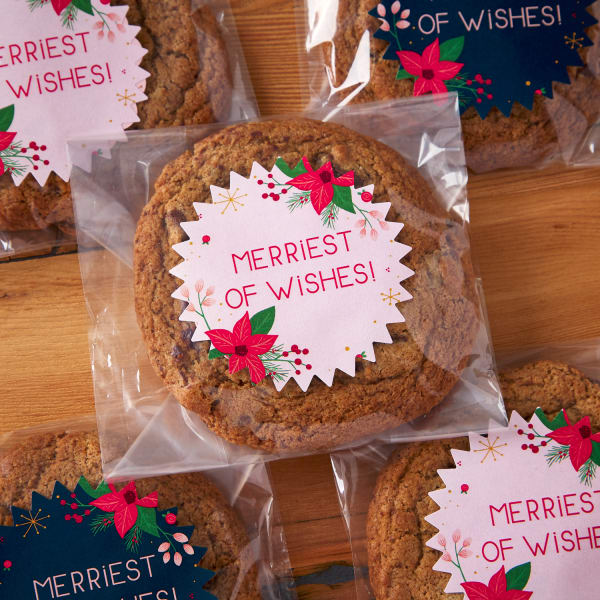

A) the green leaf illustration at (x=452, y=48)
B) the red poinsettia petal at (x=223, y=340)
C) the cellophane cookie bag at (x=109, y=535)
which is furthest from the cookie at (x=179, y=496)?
the green leaf illustration at (x=452, y=48)

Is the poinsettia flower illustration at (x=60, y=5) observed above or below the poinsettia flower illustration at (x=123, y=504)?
above

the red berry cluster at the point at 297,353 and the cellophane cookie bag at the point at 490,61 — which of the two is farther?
the cellophane cookie bag at the point at 490,61

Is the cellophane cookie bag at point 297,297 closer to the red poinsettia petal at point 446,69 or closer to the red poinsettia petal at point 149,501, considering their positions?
the red poinsettia petal at point 149,501

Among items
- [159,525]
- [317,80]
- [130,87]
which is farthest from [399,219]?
[159,525]

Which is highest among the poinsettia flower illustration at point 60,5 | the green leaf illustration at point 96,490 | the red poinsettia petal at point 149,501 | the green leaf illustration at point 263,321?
the poinsettia flower illustration at point 60,5

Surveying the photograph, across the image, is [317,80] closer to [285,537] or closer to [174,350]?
[174,350]

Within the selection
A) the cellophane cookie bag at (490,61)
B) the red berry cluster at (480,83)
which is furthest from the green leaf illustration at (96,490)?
the red berry cluster at (480,83)
